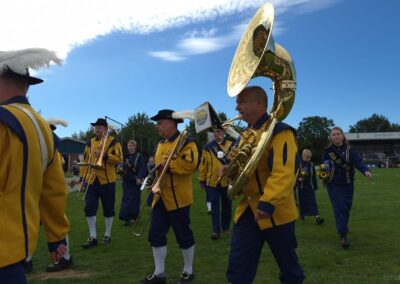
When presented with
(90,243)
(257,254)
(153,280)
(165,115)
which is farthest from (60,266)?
(257,254)

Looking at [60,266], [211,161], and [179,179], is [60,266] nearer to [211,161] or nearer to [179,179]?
[179,179]

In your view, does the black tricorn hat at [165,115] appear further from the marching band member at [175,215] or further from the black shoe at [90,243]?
the black shoe at [90,243]

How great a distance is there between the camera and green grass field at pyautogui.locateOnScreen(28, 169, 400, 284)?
5.88 m

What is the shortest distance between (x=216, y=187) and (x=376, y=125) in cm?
12356

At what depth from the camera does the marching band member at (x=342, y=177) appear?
7.43 meters

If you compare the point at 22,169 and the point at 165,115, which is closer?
the point at 22,169

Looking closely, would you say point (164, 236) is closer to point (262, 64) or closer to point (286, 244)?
point (286, 244)

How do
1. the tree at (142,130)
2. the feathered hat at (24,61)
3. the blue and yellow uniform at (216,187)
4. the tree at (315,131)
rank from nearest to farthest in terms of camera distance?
the feathered hat at (24,61), the blue and yellow uniform at (216,187), the tree at (142,130), the tree at (315,131)

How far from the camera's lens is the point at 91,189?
8117mm

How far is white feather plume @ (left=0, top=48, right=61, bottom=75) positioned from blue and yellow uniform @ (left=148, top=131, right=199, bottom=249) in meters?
3.15

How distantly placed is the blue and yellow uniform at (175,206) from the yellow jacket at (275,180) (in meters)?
1.79

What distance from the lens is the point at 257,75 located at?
404cm

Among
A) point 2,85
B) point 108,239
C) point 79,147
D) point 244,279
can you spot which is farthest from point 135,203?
point 79,147

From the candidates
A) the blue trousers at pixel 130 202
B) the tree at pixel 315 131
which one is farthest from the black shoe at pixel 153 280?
the tree at pixel 315 131
